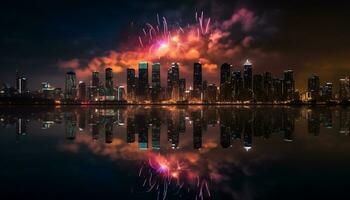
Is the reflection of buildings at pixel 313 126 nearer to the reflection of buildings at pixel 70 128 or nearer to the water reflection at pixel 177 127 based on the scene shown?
the water reflection at pixel 177 127

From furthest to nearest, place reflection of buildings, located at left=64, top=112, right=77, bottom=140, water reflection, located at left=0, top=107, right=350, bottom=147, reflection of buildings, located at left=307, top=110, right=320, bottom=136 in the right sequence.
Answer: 1. reflection of buildings, located at left=307, top=110, right=320, bottom=136
2. reflection of buildings, located at left=64, top=112, right=77, bottom=140
3. water reflection, located at left=0, top=107, right=350, bottom=147

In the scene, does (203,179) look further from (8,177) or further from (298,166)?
(8,177)

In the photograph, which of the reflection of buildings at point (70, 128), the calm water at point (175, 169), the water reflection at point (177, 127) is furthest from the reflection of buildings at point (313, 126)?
the reflection of buildings at point (70, 128)

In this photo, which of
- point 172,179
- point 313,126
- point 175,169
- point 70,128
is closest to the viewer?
point 172,179

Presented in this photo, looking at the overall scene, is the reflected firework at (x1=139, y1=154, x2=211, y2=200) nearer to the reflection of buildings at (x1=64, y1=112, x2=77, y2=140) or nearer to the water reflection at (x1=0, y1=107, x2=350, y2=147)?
the water reflection at (x1=0, y1=107, x2=350, y2=147)

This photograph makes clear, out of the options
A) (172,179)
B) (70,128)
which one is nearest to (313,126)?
(70,128)

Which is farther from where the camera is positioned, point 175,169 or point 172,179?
point 175,169

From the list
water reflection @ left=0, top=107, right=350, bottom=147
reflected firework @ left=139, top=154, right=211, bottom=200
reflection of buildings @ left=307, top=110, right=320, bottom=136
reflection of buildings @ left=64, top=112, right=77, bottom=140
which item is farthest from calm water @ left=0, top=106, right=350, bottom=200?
reflection of buildings @ left=307, top=110, right=320, bottom=136

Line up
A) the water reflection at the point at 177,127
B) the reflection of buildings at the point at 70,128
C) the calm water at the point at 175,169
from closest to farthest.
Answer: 1. the calm water at the point at 175,169
2. the water reflection at the point at 177,127
3. the reflection of buildings at the point at 70,128

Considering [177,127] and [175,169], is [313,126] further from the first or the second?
[175,169]

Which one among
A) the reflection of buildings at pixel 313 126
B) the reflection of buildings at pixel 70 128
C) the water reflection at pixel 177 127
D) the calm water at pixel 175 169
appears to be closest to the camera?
the calm water at pixel 175 169

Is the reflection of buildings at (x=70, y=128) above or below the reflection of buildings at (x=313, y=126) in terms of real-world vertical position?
below

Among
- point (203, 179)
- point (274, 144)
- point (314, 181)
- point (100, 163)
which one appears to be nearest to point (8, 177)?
point (100, 163)
